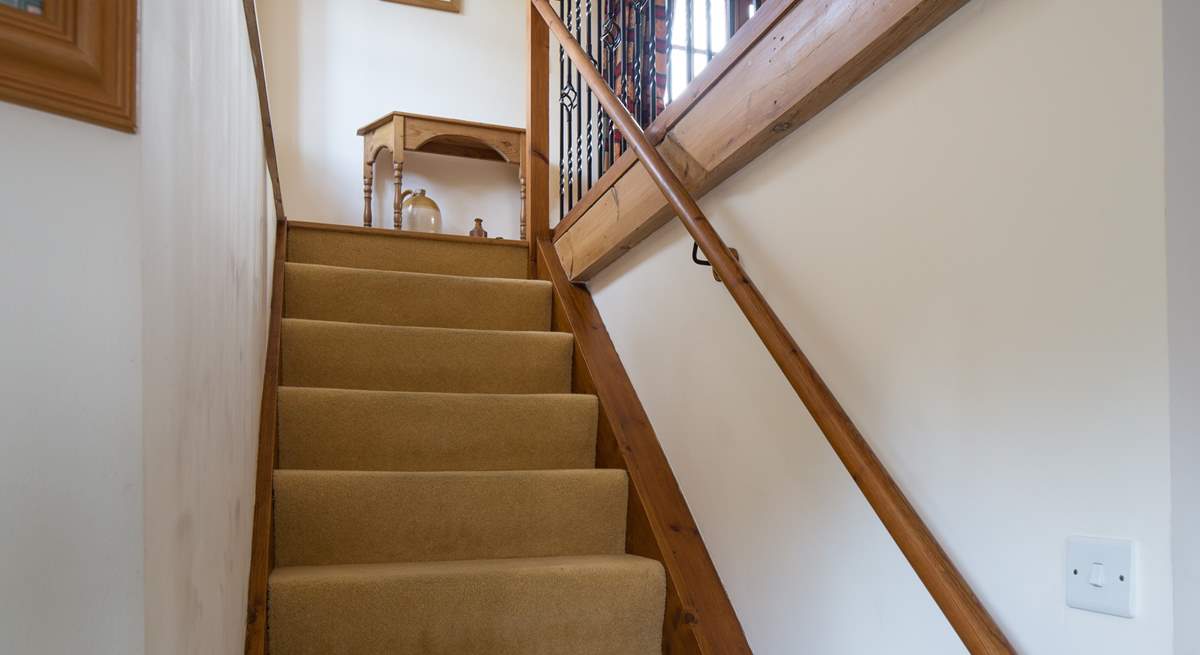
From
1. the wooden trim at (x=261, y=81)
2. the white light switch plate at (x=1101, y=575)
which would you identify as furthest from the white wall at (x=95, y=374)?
the white light switch plate at (x=1101, y=575)

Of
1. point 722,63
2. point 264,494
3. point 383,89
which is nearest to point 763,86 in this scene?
point 722,63

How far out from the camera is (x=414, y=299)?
2740mm

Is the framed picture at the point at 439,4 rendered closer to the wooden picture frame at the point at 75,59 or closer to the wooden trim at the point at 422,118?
the wooden trim at the point at 422,118

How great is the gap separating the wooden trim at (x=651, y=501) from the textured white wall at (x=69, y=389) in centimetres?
135

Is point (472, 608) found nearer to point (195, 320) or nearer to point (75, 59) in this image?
point (195, 320)

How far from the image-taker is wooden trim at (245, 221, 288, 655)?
1581 millimetres

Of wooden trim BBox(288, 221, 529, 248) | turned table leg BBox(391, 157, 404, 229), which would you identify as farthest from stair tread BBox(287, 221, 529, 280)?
turned table leg BBox(391, 157, 404, 229)

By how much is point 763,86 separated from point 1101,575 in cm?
101

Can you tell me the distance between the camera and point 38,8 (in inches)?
20.7

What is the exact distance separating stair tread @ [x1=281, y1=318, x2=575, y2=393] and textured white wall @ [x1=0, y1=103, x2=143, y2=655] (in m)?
1.88

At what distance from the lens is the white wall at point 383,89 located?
409cm

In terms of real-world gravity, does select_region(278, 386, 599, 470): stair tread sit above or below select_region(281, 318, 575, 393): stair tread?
below

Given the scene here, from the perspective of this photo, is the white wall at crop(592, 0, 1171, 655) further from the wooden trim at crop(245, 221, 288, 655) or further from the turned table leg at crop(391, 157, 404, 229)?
the turned table leg at crop(391, 157, 404, 229)

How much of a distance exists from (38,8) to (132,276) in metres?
0.16
